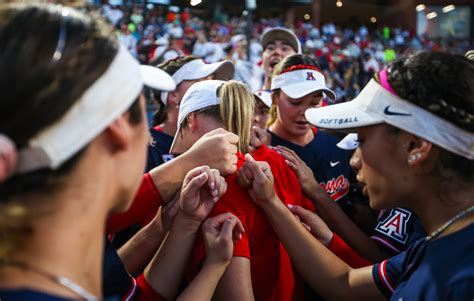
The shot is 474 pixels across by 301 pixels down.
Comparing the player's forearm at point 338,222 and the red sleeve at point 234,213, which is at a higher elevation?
the red sleeve at point 234,213

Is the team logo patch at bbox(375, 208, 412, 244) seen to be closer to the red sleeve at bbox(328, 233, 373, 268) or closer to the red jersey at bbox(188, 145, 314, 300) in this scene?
the red sleeve at bbox(328, 233, 373, 268)

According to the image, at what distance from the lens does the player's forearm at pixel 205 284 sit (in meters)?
1.81

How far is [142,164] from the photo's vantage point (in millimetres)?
1180

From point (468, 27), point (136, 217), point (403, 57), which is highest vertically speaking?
point (403, 57)

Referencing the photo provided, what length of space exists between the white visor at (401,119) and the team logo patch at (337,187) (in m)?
1.30

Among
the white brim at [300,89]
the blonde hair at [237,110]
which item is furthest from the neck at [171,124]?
the blonde hair at [237,110]

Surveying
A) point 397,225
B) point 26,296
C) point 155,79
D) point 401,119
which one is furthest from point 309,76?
point 26,296

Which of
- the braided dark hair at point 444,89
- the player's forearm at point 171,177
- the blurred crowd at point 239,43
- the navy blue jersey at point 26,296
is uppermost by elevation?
the braided dark hair at point 444,89

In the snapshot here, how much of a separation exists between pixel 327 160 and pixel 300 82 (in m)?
0.61

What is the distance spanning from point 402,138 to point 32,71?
110cm

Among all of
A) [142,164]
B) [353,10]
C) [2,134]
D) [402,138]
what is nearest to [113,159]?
[142,164]

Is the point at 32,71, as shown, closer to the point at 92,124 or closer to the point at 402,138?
the point at 92,124

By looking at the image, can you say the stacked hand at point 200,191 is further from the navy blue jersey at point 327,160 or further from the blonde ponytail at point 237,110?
the navy blue jersey at point 327,160

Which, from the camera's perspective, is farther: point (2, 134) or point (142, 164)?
point (142, 164)
